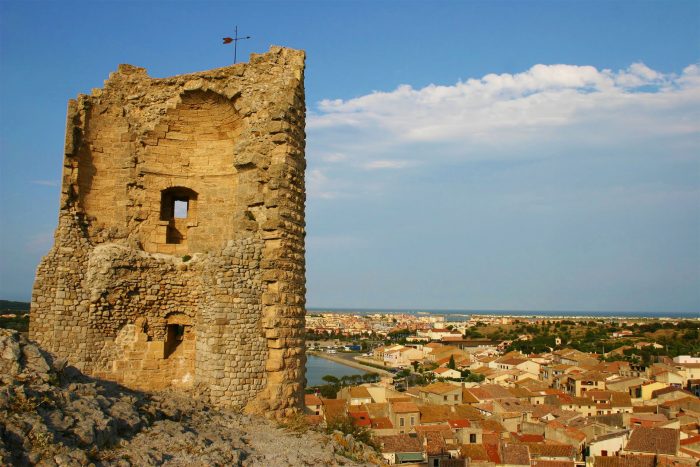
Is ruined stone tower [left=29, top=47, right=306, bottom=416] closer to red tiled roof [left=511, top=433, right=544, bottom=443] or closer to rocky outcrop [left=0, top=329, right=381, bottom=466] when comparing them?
rocky outcrop [left=0, top=329, right=381, bottom=466]

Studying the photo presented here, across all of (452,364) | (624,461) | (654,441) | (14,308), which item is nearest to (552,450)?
(624,461)

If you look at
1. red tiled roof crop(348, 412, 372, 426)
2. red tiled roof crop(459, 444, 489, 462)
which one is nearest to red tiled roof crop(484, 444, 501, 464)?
red tiled roof crop(459, 444, 489, 462)

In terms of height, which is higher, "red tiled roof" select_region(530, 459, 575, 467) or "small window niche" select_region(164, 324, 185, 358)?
"small window niche" select_region(164, 324, 185, 358)

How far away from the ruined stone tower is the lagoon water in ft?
197

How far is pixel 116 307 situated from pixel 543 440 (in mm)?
33007

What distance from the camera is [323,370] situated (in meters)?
86.9

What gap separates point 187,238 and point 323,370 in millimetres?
78016

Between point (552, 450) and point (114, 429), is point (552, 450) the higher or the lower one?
the lower one

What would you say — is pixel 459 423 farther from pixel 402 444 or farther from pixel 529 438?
pixel 402 444

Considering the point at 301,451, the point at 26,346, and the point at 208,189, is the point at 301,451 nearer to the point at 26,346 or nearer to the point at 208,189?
the point at 26,346

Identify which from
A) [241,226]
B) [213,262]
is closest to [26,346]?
[213,262]

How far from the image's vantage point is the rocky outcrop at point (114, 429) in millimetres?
5102

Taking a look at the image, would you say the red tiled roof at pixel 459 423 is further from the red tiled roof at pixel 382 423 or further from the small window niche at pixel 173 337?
the small window niche at pixel 173 337

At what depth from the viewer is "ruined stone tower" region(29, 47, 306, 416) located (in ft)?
31.6
